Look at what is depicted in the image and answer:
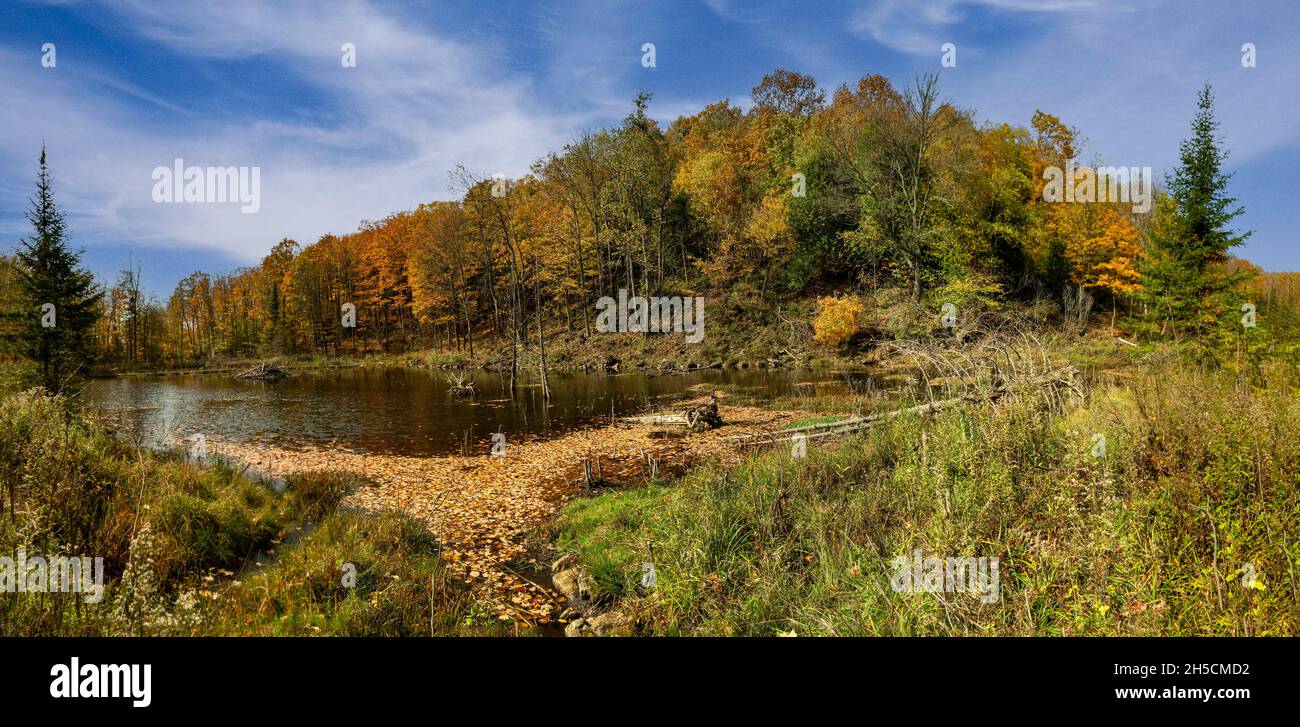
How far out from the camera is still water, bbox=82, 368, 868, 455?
60.6 feet

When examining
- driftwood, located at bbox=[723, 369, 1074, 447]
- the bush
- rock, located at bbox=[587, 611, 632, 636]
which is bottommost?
rock, located at bbox=[587, 611, 632, 636]

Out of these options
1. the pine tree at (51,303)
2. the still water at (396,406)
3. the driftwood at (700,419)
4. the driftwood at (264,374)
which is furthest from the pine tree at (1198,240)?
the driftwood at (264,374)

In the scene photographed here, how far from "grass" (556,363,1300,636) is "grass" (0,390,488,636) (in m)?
2.78

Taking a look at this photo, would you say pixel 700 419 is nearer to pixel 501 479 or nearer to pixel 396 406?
pixel 501 479

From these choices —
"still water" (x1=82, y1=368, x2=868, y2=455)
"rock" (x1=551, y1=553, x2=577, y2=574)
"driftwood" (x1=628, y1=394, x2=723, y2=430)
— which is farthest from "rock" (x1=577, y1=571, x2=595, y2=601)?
"driftwood" (x1=628, y1=394, x2=723, y2=430)

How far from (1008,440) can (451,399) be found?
2718cm

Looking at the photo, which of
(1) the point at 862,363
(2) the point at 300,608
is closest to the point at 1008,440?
(2) the point at 300,608

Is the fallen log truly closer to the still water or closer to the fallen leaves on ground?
the fallen leaves on ground

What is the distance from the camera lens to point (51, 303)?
20.0 m

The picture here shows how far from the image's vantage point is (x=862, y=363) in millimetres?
36000

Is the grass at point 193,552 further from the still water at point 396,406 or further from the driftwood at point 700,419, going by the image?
the driftwood at point 700,419

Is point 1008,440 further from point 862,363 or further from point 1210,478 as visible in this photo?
point 862,363

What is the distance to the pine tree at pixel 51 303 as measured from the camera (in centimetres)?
1950

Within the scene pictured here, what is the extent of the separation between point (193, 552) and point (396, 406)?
803 inches
